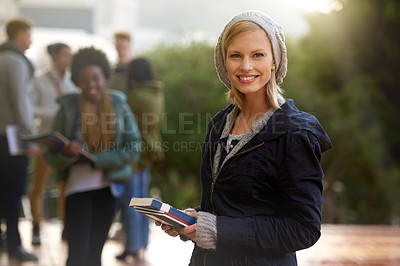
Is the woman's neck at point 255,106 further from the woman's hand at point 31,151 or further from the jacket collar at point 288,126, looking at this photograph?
the woman's hand at point 31,151

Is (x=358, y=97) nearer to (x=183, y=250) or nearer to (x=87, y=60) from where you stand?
(x=183, y=250)

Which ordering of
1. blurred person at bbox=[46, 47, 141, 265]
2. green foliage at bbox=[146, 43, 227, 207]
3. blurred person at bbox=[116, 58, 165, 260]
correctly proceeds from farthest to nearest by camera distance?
green foliage at bbox=[146, 43, 227, 207] < blurred person at bbox=[116, 58, 165, 260] < blurred person at bbox=[46, 47, 141, 265]

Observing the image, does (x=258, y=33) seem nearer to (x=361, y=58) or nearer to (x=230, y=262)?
(x=230, y=262)

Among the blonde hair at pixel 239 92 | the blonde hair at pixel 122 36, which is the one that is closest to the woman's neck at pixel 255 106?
the blonde hair at pixel 239 92

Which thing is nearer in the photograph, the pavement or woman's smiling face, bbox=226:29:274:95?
woman's smiling face, bbox=226:29:274:95

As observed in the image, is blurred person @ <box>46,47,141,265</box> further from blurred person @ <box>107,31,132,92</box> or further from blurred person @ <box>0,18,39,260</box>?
blurred person @ <box>107,31,132,92</box>

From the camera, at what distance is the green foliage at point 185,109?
18719mm

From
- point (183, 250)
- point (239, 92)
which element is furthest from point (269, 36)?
point (183, 250)

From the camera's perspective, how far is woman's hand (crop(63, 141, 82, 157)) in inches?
121

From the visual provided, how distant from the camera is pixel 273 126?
4.95 feet

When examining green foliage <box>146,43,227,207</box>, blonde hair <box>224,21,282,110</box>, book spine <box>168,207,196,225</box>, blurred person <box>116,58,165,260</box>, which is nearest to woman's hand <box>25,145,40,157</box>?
blurred person <box>116,58,165,260</box>

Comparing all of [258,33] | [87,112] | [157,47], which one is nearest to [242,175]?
[258,33]

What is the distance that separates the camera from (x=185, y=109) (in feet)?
63.7

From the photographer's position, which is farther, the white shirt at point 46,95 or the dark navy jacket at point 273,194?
the white shirt at point 46,95
